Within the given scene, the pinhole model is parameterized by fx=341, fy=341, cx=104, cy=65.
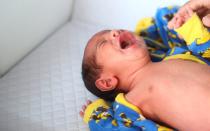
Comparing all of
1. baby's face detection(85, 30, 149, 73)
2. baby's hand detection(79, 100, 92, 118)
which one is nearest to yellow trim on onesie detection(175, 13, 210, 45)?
baby's face detection(85, 30, 149, 73)

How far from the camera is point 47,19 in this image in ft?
4.19

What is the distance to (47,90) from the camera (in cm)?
114

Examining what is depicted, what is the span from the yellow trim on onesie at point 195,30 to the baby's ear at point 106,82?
284 mm

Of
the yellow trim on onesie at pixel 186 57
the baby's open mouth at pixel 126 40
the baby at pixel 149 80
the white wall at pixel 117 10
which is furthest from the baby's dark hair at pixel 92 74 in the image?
the white wall at pixel 117 10

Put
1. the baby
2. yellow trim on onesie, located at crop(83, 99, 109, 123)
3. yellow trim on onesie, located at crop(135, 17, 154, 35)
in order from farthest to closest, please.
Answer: yellow trim on onesie, located at crop(135, 17, 154, 35)
yellow trim on onesie, located at crop(83, 99, 109, 123)
the baby

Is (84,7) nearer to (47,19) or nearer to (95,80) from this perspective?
(47,19)

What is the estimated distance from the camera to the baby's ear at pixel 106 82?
1.06m

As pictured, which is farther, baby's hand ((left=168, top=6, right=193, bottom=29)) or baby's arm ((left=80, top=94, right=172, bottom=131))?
baby's hand ((left=168, top=6, right=193, bottom=29))

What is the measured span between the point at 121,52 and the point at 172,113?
25 centimetres

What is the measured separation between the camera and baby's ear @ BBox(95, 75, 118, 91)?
1.06 metres

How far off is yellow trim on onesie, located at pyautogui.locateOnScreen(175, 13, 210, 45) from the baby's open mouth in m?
0.18

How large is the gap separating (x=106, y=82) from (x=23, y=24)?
0.36 m

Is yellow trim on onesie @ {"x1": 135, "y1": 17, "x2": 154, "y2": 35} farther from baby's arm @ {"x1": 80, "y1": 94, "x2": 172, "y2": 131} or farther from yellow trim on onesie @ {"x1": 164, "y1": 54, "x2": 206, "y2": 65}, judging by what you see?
baby's arm @ {"x1": 80, "y1": 94, "x2": 172, "y2": 131}

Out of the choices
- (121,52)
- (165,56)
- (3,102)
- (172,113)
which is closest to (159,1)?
(165,56)
